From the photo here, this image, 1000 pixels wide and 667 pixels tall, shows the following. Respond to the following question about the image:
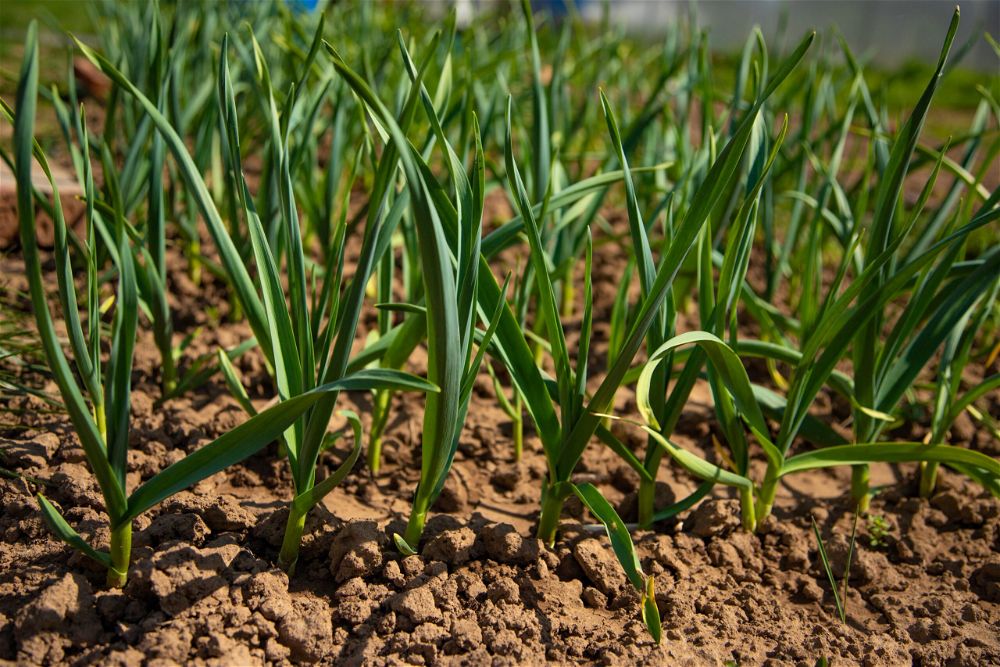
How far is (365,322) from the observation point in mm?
2229

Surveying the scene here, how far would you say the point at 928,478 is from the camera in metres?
1.67

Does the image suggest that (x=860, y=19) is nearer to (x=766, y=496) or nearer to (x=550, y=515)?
(x=766, y=496)

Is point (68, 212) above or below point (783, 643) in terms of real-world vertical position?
above

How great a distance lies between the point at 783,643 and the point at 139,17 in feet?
8.01

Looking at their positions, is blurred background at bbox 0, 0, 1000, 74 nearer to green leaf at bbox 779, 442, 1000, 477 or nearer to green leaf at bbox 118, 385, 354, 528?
green leaf at bbox 779, 442, 1000, 477

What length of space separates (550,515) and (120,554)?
24.3 inches

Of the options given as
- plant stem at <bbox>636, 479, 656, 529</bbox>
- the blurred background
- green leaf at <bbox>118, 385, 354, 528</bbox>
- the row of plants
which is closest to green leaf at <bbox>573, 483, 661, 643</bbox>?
the row of plants

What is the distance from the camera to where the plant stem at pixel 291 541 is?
125cm

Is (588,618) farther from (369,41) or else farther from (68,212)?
(369,41)

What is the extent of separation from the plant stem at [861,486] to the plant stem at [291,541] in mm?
978

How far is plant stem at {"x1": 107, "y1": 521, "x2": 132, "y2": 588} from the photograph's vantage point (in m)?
1.16

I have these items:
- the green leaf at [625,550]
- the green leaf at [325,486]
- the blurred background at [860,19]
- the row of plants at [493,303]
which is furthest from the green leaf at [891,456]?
the blurred background at [860,19]

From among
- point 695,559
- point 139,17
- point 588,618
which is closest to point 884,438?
point 695,559

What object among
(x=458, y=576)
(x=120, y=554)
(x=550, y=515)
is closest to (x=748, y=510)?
(x=550, y=515)
